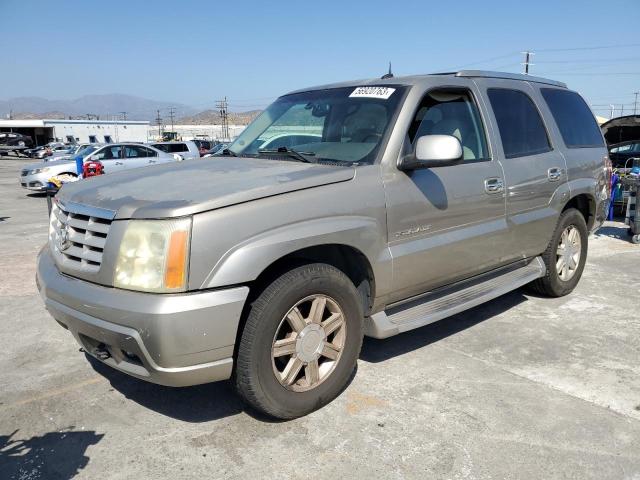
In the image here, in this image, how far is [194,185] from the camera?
9.66 feet

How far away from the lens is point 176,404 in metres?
3.22

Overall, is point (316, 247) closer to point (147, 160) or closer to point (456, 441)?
point (456, 441)

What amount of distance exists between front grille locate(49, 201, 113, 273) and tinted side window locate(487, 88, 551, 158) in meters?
3.02

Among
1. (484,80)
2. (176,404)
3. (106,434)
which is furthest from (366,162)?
(106,434)

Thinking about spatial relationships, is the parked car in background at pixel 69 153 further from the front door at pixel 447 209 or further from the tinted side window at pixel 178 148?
the front door at pixel 447 209

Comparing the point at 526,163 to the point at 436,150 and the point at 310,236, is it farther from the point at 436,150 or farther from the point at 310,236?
the point at 310,236

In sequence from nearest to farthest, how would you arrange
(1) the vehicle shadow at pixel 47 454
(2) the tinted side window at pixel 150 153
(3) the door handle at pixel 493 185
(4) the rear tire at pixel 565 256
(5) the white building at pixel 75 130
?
(1) the vehicle shadow at pixel 47 454, (3) the door handle at pixel 493 185, (4) the rear tire at pixel 565 256, (2) the tinted side window at pixel 150 153, (5) the white building at pixel 75 130

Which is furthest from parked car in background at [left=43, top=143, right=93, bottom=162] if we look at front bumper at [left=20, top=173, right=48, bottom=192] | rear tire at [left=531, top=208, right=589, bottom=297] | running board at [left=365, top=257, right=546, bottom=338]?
running board at [left=365, top=257, right=546, bottom=338]

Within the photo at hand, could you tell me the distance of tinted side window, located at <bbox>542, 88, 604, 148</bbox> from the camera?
16.3ft

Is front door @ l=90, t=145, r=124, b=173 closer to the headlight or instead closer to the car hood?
the car hood

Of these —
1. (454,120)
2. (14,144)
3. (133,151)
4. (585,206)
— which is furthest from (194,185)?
(14,144)

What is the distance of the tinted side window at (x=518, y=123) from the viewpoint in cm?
423

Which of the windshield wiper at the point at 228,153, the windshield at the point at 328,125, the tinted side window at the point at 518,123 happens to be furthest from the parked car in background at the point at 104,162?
the tinted side window at the point at 518,123

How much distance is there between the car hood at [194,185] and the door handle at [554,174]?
2299 mm
